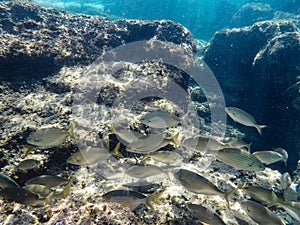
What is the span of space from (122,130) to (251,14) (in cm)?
2469

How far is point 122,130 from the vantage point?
350 centimetres

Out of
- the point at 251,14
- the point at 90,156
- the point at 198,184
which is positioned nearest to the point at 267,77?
the point at 198,184

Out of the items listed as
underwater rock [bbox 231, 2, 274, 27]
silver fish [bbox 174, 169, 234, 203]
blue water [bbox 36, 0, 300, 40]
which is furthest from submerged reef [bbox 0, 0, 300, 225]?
blue water [bbox 36, 0, 300, 40]

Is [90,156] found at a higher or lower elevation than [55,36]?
lower

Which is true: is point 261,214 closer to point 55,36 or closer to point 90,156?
point 90,156

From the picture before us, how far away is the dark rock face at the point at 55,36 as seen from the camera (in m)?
5.14

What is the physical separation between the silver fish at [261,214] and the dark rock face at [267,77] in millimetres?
5229

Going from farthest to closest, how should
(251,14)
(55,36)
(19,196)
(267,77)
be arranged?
(251,14)
(267,77)
(55,36)
(19,196)

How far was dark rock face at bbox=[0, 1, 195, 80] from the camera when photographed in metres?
5.14

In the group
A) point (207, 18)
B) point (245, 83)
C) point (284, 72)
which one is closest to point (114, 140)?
point (284, 72)

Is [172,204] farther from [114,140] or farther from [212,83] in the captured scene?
[212,83]

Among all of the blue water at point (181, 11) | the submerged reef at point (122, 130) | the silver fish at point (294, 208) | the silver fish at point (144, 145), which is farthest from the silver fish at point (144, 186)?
the blue water at point (181, 11)

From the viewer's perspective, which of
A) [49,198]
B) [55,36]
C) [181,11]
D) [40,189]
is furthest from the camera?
[181,11]

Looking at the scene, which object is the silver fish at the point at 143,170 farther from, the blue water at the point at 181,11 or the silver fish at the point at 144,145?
the blue water at the point at 181,11
